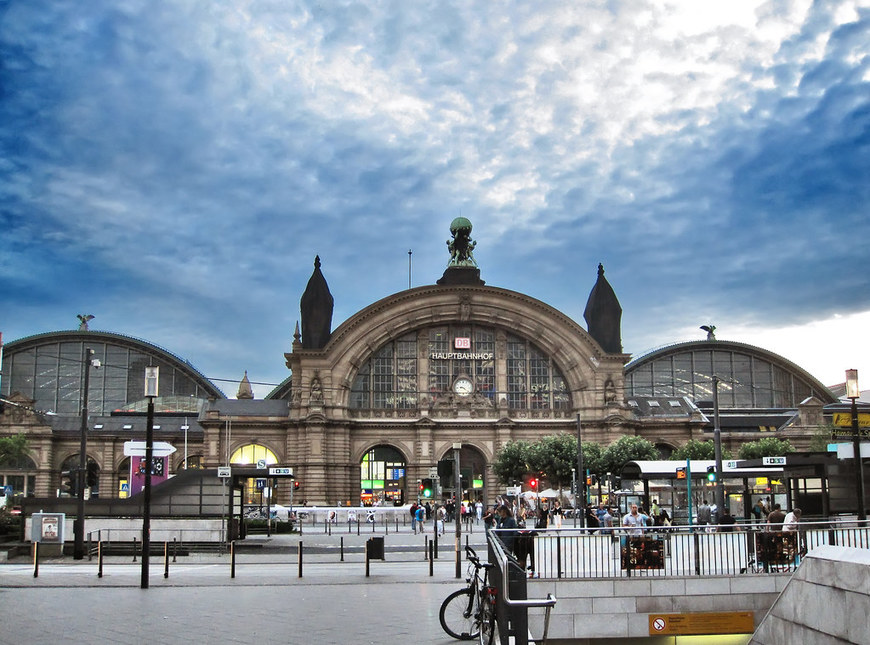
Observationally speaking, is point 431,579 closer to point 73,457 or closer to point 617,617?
point 617,617

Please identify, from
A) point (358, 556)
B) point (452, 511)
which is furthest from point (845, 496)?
point (452, 511)

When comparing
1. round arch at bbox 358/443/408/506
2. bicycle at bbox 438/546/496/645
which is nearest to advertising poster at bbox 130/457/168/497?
round arch at bbox 358/443/408/506

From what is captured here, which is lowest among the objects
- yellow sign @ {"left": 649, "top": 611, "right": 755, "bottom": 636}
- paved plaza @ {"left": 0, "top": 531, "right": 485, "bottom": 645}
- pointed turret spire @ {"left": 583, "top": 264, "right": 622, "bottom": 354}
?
yellow sign @ {"left": 649, "top": 611, "right": 755, "bottom": 636}

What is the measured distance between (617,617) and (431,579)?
6.45m

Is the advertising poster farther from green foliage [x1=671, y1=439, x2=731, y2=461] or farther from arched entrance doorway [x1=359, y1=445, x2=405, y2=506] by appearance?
green foliage [x1=671, y1=439, x2=731, y2=461]

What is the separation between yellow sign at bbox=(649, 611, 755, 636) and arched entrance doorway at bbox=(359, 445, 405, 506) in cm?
5647

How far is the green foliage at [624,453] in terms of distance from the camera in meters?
64.9

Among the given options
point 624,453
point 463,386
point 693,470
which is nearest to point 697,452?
point 624,453

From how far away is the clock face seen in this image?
76.2 metres

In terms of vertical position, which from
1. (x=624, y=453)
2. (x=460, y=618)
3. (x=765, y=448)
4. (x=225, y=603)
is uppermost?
(x=765, y=448)

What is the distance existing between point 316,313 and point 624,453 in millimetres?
27853

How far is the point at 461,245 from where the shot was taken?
85188 mm

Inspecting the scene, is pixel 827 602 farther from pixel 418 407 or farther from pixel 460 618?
pixel 418 407

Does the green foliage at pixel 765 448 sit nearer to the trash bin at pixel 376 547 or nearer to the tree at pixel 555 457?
the tree at pixel 555 457
